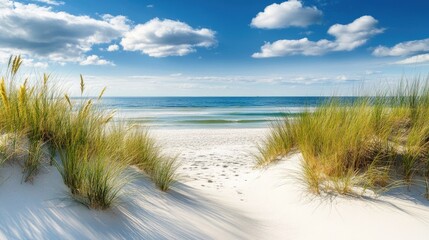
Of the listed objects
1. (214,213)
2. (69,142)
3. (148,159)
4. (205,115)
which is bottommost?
(205,115)

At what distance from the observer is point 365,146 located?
4242 mm

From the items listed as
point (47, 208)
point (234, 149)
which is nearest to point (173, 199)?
point (47, 208)

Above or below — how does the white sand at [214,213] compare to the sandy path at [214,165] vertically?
above

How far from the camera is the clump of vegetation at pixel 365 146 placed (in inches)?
159

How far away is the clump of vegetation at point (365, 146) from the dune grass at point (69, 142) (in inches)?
77.2

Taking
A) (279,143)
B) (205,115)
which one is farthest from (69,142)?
(205,115)

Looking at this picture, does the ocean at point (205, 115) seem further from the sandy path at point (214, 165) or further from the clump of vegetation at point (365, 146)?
the sandy path at point (214, 165)

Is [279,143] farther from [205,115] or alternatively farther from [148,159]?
[205,115]

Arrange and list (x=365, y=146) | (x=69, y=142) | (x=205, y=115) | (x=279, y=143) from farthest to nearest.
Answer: (x=205, y=115), (x=279, y=143), (x=365, y=146), (x=69, y=142)

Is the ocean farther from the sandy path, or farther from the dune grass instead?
the sandy path

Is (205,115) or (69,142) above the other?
(69,142)

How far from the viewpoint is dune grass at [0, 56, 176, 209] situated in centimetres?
297

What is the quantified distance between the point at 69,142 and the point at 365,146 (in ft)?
11.6

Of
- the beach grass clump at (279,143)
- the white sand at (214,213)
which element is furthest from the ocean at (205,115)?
the white sand at (214,213)
